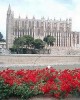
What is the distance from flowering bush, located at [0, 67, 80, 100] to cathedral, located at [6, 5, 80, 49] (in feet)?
353

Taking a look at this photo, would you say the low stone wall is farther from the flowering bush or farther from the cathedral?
the cathedral

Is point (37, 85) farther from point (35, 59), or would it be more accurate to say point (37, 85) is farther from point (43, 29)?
point (43, 29)

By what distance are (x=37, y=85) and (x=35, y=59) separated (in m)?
36.9

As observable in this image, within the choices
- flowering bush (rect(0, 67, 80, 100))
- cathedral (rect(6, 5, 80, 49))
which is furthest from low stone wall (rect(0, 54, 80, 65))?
cathedral (rect(6, 5, 80, 49))

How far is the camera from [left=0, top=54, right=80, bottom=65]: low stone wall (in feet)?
137

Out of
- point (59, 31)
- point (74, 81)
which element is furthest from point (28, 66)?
point (59, 31)

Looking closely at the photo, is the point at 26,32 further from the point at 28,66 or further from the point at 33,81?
the point at 33,81

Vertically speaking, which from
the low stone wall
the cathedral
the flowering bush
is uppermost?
the cathedral

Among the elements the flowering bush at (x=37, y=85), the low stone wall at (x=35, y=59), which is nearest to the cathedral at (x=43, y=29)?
the low stone wall at (x=35, y=59)

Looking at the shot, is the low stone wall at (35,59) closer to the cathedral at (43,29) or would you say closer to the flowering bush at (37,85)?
the flowering bush at (37,85)

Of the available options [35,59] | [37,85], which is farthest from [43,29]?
[37,85]

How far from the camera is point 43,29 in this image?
125812 mm

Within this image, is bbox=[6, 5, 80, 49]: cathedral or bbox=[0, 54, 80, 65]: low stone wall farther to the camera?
bbox=[6, 5, 80, 49]: cathedral

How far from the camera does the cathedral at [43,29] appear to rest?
117625mm
